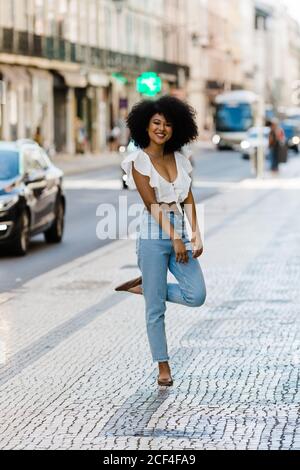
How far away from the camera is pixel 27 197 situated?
62.6ft

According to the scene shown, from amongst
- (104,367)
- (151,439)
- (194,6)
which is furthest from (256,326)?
(194,6)

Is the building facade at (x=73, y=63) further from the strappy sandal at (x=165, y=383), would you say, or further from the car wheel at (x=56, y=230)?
the strappy sandal at (x=165, y=383)

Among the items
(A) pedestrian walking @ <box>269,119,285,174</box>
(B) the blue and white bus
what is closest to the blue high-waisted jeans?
(A) pedestrian walking @ <box>269,119,285,174</box>

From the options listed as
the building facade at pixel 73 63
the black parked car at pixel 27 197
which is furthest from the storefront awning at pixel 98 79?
the black parked car at pixel 27 197

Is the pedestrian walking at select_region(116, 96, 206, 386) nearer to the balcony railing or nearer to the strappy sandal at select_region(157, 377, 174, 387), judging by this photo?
the strappy sandal at select_region(157, 377, 174, 387)

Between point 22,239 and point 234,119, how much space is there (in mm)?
64756

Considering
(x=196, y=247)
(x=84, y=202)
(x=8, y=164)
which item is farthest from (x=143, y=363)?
(x=84, y=202)

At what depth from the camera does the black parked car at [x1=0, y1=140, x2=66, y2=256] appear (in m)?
18.5

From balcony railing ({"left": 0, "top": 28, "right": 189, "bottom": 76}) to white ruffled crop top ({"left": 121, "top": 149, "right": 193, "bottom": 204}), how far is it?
50.1 meters

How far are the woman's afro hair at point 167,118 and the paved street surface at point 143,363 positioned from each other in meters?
1.41

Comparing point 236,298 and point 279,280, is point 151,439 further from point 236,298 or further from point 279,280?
point 279,280

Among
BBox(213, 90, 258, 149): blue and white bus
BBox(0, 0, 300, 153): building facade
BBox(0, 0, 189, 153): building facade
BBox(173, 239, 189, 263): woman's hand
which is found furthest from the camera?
BBox(213, 90, 258, 149): blue and white bus

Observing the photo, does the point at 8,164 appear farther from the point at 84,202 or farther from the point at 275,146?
the point at 275,146
